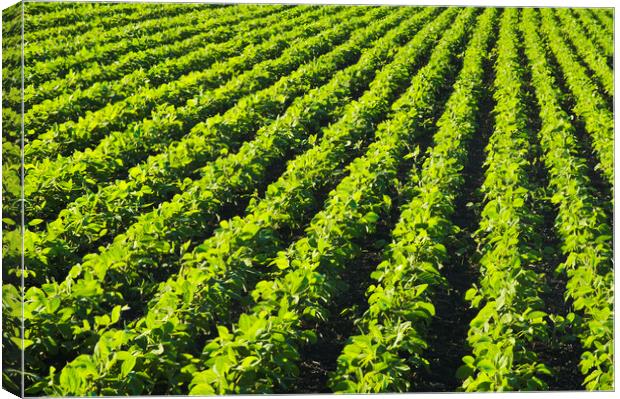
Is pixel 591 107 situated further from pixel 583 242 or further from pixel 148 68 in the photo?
pixel 148 68

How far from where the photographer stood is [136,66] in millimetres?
7926

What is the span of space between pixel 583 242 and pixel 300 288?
6.62ft

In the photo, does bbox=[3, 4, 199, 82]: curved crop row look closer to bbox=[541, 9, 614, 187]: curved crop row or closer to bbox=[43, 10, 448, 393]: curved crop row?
bbox=[43, 10, 448, 393]: curved crop row

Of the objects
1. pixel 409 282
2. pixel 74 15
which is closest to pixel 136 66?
pixel 74 15

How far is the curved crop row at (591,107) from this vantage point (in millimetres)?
5980

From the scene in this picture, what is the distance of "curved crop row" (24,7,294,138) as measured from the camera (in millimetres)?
6578

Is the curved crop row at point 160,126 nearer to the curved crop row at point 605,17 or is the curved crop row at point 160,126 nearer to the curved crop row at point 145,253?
the curved crop row at point 145,253

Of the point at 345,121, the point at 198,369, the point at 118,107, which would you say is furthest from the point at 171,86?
the point at 198,369

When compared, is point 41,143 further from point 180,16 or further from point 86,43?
point 86,43

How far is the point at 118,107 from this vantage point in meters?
7.06

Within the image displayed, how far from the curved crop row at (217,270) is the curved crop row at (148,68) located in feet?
4.25

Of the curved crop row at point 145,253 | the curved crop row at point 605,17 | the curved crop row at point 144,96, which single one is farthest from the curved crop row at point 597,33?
the curved crop row at point 144,96

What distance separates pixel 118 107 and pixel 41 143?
134 cm

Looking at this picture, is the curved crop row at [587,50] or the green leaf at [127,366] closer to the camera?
the green leaf at [127,366]
